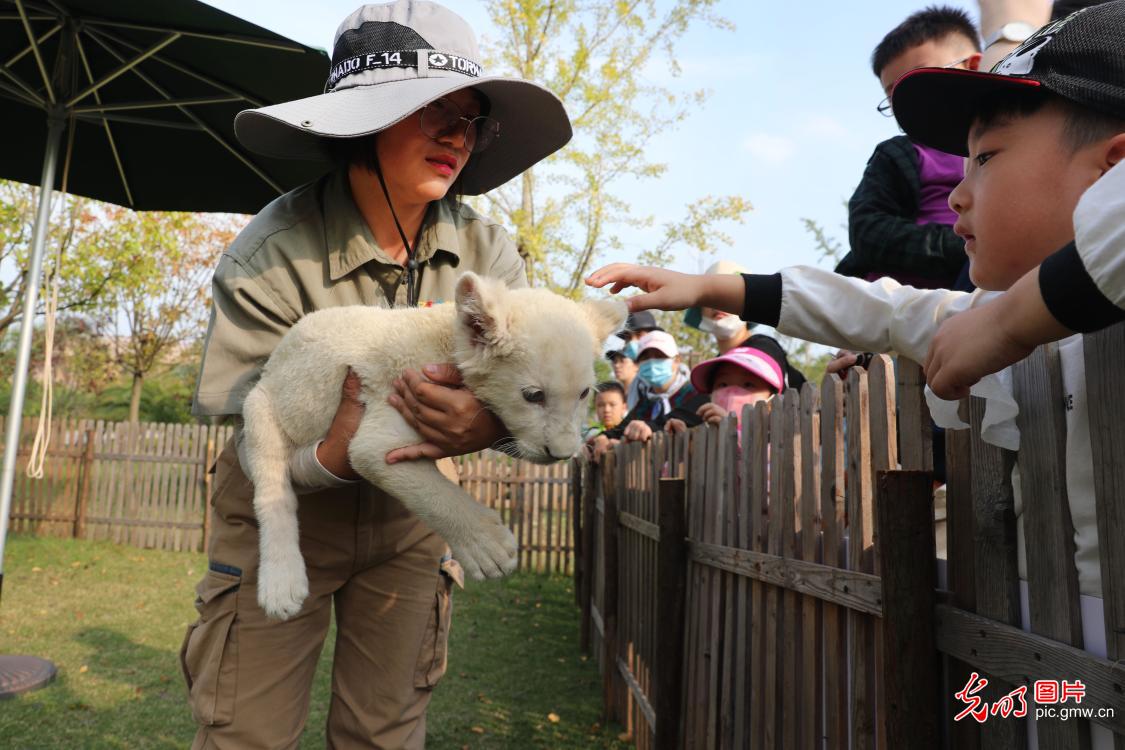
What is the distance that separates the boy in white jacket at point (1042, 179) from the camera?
4.29 feet

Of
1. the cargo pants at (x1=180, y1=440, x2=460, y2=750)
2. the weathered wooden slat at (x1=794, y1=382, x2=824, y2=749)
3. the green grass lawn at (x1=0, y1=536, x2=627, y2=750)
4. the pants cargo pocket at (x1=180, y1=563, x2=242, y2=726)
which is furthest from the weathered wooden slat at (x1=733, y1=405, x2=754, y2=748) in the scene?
the green grass lawn at (x1=0, y1=536, x2=627, y2=750)

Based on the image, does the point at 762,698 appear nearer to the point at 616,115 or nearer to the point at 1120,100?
the point at 1120,100

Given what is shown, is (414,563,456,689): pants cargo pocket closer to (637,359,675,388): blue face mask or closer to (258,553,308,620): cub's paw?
(258,553,308,620): cub's paw

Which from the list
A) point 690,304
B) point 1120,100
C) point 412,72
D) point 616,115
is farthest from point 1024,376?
point 616,115

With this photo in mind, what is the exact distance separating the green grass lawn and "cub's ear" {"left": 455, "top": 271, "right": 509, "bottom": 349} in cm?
458

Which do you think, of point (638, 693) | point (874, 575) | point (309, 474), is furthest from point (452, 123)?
point (638, 693)

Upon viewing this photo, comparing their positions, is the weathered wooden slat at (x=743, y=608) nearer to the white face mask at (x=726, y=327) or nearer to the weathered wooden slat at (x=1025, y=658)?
the white face mask at (x=726, y=327)

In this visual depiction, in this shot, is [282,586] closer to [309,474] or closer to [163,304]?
[309,474]

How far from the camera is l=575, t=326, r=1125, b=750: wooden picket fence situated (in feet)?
4.90

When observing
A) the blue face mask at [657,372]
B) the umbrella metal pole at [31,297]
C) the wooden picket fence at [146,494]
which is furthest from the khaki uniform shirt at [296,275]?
the wooden picket fence at [146,494]

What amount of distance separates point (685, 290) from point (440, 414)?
84cm

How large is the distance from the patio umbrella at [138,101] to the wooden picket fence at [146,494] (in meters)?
8.66

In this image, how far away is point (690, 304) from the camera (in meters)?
2.28

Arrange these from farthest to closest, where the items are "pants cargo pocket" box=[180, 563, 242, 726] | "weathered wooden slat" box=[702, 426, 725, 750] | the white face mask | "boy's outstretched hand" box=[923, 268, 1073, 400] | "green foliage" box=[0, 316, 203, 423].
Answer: "green foliage" box=[0, 316, 203, 423], the white face mask, "weathered wooden slat" box=[702, 426, 725, 750], "pants cargo pocket" box=[180, 563, 242, 726], "boy's outstretched hand" box=[923, 268, 1073, 400]
